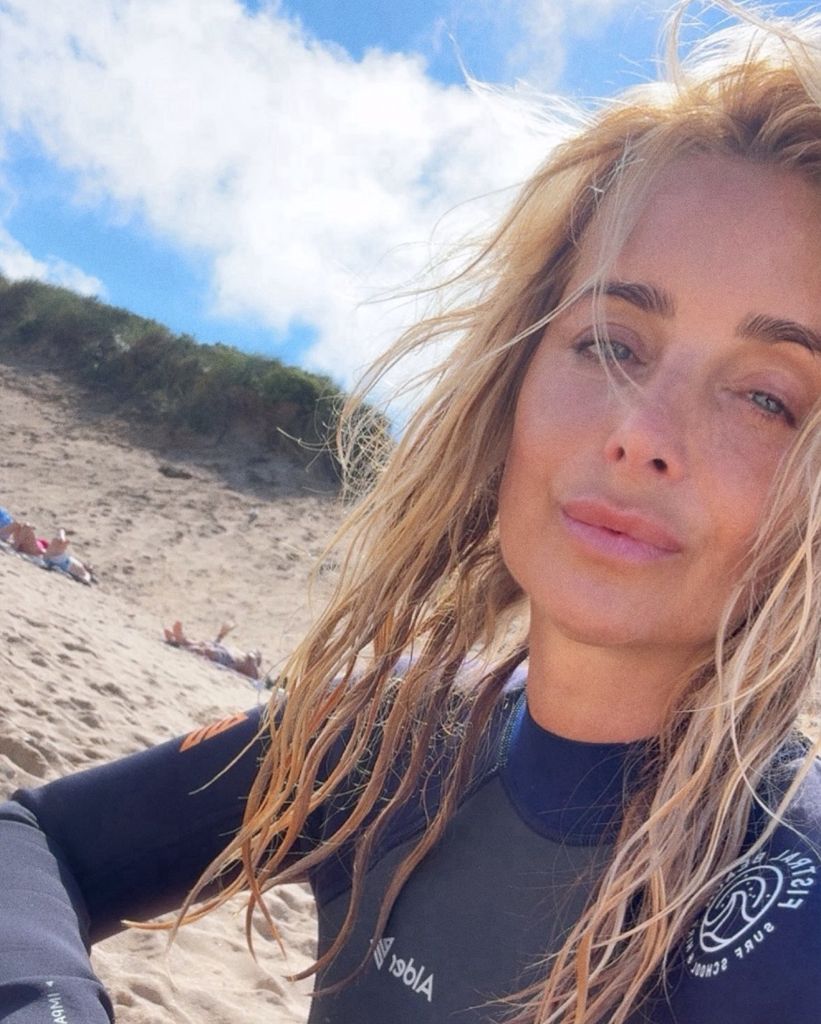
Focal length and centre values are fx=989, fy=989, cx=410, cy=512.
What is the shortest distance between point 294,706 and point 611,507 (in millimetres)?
586

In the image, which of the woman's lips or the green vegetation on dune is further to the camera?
the green vegetation on dune

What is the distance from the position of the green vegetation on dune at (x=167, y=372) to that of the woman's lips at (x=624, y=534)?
16.6m

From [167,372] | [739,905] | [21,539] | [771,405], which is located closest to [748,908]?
[739,905]

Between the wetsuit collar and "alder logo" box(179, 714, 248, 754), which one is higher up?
the wetsuit collar

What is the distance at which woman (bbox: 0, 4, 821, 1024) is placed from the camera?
1.00m

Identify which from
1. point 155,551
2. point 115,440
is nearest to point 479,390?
point 155,551

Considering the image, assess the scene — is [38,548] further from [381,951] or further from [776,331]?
[776,331]

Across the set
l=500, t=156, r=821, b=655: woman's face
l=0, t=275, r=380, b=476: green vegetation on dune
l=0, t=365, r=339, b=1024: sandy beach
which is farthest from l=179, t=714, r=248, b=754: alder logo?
l=0, t=275, r=380, b=476: green vegetation on dune

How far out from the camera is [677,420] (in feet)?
3.81

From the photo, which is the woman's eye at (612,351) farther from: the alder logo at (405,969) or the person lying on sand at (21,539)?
the person lying on sand at (21,539)

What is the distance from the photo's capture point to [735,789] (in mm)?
1021

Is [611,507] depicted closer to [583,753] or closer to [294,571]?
[583,753]

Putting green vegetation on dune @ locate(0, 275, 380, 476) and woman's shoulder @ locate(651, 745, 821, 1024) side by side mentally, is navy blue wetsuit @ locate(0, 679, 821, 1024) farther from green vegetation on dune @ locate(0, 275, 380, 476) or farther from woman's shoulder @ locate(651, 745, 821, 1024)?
green vegetation on dune @ locate(0, 275, 380, 476)

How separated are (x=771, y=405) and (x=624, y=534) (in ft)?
0.82
